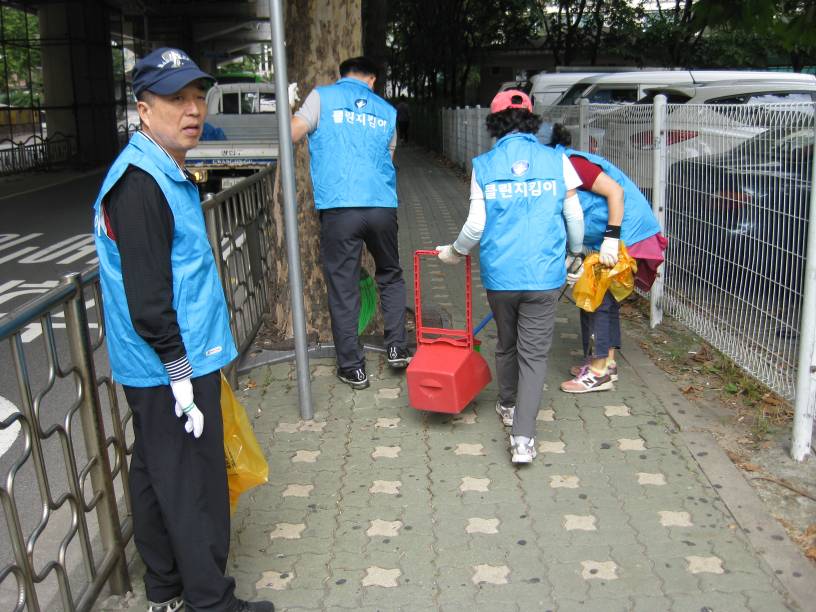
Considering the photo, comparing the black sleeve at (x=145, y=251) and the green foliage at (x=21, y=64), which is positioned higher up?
the green foliage at (x=21, y=64)

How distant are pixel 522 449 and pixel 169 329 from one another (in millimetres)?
2090

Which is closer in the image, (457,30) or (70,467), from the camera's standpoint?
(70,467)

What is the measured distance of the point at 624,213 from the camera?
4734 millimetres

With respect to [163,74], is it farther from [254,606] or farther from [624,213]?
[624,213]

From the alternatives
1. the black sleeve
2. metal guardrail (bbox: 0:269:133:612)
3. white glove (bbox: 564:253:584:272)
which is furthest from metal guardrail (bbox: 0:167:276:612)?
white glove (bbox: 564:253:584:272)

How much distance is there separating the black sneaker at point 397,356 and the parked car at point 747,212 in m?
2.03

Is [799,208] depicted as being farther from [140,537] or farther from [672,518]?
[140,537]

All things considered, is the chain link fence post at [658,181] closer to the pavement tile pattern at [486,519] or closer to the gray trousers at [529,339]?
the pavement tile pattern at [486,519]

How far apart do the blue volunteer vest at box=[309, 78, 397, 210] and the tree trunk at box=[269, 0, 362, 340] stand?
761 millimetres

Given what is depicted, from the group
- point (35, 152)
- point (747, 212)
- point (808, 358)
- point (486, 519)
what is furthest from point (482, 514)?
point (35, 152)

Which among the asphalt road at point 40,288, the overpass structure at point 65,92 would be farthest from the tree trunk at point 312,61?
the overpass structure at point 65,92

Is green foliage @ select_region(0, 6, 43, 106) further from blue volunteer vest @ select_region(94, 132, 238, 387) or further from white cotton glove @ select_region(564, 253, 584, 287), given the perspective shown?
blue volunteer vest @ select_region(94, 132, 238, 387)

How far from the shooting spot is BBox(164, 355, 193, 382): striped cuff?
8.06 ft

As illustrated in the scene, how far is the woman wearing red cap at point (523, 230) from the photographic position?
3.86m
